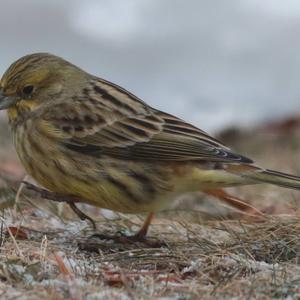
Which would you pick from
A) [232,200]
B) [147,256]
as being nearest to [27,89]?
[147,256]

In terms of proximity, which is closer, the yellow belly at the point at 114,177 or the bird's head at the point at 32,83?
the yellow belly at the point at 114,177

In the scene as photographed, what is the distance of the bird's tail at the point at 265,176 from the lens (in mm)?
5199

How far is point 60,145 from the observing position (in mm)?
5328

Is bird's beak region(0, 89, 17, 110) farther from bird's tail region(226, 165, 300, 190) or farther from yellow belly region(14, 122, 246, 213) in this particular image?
bird's tail region(226, 165, 300, 190)

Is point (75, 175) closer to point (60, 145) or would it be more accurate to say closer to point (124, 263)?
point (60, 145)

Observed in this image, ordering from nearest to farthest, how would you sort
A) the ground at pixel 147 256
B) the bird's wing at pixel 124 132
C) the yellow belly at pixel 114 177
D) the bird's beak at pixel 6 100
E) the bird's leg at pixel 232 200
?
the ground at pixel 147 256, the yellow belly at pixel 114 177, the bird's wing at pixel 124 132, the bird's beak at pixel 6 100, the bird's leg at pixel 232 200

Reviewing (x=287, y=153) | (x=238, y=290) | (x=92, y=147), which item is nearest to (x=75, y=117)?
(x=92, y=147)

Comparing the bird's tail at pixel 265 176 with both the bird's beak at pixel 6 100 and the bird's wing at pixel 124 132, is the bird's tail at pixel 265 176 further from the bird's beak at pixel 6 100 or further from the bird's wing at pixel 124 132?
the bird's beak at pixel 6 100

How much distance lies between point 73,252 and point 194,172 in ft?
2.94

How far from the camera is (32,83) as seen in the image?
5652 millimetres

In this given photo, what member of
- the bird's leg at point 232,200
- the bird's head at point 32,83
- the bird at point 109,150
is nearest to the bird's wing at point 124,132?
the bird at point 109,150

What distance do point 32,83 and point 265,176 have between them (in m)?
1.57

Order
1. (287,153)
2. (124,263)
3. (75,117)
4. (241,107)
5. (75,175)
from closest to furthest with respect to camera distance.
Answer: (124,263) → (75,175) → (75,117) → (287,153) → (241,107)

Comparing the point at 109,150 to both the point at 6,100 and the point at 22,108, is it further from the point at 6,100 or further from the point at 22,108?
the point at 6,100
